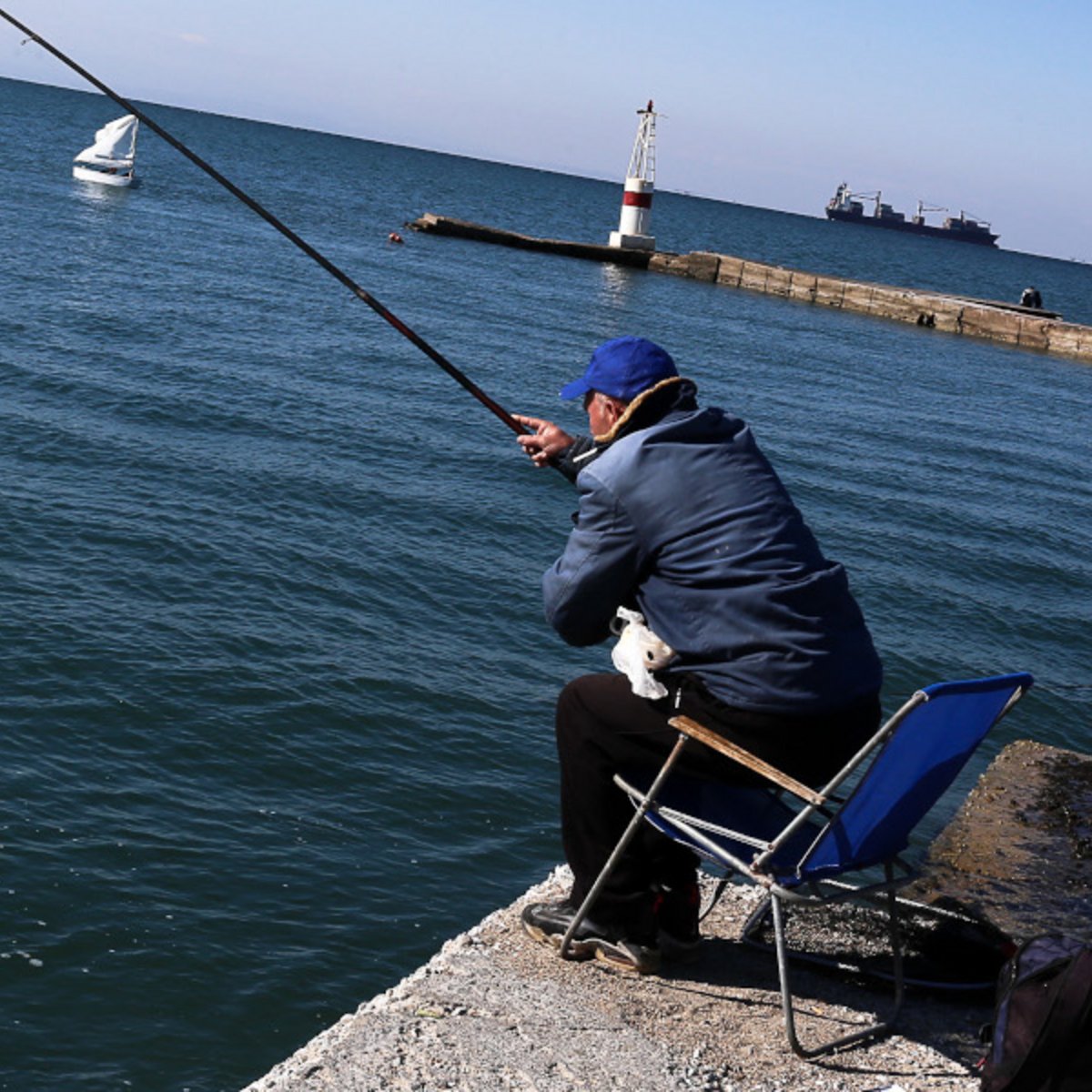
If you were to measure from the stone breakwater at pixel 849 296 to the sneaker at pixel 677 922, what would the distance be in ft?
147

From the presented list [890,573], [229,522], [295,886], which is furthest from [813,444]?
[295,886]

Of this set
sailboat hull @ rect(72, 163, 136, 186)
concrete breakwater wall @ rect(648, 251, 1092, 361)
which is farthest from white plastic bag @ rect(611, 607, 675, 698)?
sailboat hull @ rect(72, 163, 136, 186)

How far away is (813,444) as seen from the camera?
856 inches

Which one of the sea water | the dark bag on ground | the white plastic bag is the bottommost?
the sea water

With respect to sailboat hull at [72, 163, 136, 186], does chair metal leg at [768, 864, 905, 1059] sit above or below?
below

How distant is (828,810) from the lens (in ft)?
13.5

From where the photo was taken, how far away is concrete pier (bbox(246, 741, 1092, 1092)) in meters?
3.84

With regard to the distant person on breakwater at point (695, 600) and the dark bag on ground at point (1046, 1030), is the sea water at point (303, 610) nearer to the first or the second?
the distant person on breakwater at point (695, 600)

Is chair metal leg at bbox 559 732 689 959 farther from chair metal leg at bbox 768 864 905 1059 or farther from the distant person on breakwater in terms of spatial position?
chair metal leg at bbox 768 864 905 1059

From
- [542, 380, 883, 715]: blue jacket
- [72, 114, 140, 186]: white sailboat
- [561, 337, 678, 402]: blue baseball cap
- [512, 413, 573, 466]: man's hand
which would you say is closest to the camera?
[542, 380, 883, 715]: blue jacket

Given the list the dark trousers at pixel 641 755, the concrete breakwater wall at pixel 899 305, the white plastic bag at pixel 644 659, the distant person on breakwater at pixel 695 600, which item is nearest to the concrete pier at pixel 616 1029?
the dark trousers at pixel 641 755

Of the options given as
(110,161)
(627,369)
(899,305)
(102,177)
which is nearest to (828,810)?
(627,369)

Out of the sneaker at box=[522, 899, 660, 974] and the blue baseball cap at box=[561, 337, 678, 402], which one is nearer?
the blue baseball cap at box=[561, 337, 678, 402]

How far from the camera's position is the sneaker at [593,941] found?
4445 mm
